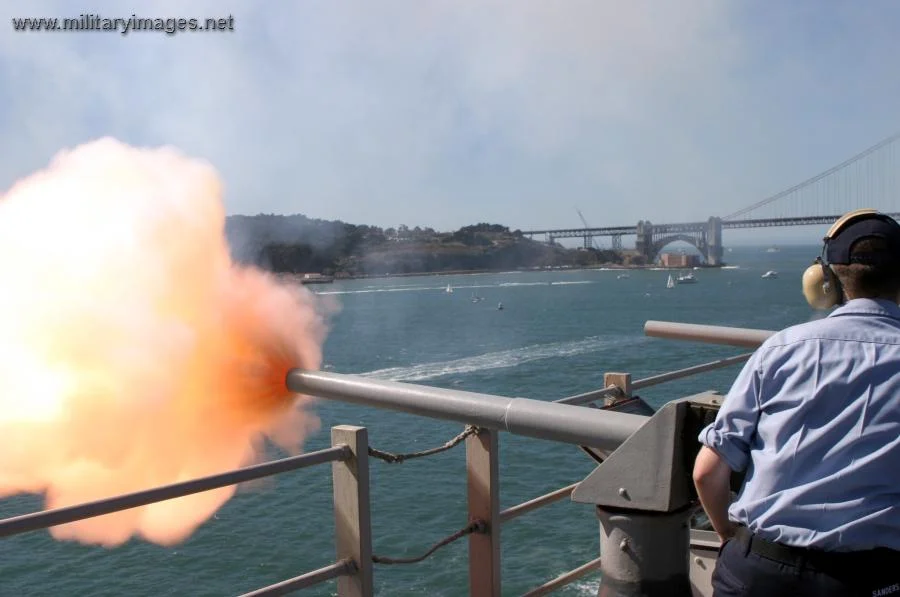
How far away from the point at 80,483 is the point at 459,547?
35.6 feet

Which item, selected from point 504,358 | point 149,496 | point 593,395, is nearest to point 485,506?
point 593,395

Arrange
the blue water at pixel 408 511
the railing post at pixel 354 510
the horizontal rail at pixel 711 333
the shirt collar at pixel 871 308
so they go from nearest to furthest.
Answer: the shirt collar at pixel 871 308
the railing post at pixel 354 510
the horizontal rail at pixel 711 333
the blue water at pixel 408 511

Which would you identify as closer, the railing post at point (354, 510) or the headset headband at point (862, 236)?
the headset headband at point (862, 236)

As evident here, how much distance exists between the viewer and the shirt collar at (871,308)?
246 centimetres

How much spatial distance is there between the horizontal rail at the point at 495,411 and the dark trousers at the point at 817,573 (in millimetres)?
843

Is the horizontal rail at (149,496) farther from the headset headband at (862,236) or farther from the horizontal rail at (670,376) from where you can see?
the horizontal rail at (670,376)

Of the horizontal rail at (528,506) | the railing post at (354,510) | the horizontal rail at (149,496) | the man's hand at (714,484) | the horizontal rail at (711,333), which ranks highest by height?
the horizontal rail at (711,333)

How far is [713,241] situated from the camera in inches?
6038

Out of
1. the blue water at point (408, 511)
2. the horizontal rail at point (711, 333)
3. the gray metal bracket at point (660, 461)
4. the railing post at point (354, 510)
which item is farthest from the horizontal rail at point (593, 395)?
the blue water at point (408, 511)

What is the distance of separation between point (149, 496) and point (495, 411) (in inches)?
59.5

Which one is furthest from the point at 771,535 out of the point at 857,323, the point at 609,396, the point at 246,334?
the point at 246,334

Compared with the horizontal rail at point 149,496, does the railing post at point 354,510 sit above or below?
below

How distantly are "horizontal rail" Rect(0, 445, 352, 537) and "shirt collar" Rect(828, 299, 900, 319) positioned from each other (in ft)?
6.72

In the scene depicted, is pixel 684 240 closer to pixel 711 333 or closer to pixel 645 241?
pixel 645 241
